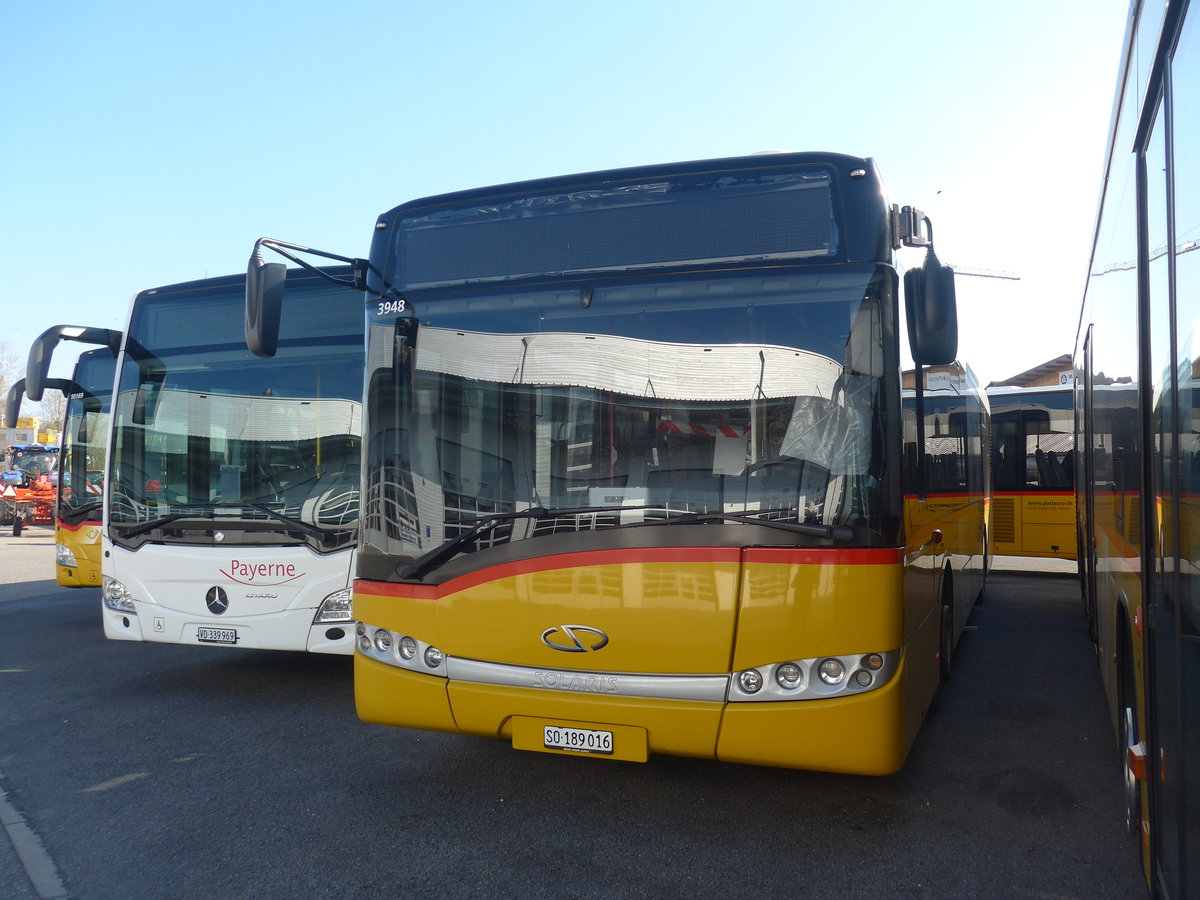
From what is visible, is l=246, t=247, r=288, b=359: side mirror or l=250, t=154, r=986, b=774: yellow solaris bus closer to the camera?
l=250, t=154, r=986, b=774: yellow solaris bus

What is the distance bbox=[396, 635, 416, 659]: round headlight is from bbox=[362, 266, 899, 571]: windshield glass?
430mm

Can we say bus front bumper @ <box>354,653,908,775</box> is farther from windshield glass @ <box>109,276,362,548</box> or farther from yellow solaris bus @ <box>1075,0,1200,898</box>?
windshield glass @ <box>109,276,362,548</box>

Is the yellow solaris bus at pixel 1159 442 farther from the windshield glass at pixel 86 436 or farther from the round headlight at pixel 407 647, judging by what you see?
the windshield glass at pixel 86 436

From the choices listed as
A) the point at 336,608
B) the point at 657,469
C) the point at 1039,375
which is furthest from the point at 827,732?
the point at 1039,375

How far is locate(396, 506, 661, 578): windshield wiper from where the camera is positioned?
A: 155 inches

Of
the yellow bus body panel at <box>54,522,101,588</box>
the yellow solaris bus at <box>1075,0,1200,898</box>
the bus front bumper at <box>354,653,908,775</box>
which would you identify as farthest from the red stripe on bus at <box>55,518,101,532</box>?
the yellow solaris bus at <box>1075,0,1200,898</box>

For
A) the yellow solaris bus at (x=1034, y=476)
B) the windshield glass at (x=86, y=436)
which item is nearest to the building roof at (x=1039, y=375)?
the yellow solaris bus at (x=1034, y=476)

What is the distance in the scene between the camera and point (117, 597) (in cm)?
670

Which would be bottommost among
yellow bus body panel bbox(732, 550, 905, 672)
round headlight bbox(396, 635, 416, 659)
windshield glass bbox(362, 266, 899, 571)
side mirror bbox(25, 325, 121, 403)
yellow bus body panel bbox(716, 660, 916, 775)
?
yellow bus body panel bbox(716, 660, 916, 775)

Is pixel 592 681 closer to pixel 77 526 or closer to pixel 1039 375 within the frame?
pixel 77 526

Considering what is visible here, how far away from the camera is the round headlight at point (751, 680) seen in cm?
376

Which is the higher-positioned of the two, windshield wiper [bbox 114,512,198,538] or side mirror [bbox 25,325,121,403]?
side mirror [bbox 25,325,121,403]

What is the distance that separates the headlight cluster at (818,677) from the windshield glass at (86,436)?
26.6 feet

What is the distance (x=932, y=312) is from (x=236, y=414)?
4.85m
